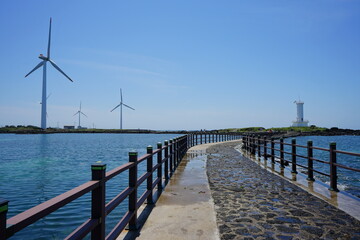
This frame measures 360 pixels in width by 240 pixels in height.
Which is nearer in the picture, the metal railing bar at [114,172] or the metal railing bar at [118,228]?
the metal railing bar at [114,172]

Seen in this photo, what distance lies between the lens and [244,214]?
19.6ft

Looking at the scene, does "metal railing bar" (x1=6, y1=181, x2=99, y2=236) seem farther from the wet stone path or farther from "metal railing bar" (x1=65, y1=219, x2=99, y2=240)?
the wet stone path

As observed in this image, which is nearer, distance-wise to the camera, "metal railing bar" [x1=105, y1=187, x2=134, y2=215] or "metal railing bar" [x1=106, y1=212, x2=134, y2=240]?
"metal railing bar" [x1=105, y1=187, x2=134, y2=215]

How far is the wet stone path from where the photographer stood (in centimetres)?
489

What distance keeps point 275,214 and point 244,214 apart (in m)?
0.65

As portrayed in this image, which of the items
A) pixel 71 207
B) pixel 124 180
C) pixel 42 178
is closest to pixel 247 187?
pixel 71 207

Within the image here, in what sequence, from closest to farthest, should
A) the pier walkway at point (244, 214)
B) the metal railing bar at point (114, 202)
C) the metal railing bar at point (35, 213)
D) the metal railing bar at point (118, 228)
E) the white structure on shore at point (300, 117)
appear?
the metal railing bar at point (35, 213)
the metal railing bar at point (114, 202)
the metal railing bar at point (118, 228)
the pier walkway at point (244, 214)
the white structure on shore at point (300, 117)

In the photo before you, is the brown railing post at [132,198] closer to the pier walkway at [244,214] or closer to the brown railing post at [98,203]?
the pier walkway at [244,214]

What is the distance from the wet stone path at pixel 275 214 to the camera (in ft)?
16.0

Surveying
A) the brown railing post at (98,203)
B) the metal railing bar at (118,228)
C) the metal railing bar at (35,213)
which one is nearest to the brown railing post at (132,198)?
the metal railing bar at (118,228)

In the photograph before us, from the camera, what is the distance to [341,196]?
7.51 meters

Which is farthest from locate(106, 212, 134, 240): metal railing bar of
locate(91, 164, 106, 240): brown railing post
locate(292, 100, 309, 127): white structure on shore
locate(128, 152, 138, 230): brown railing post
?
locate(292, 100, 309, 127): white structure on shore

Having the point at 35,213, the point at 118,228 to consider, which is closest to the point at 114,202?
the point at 118,228

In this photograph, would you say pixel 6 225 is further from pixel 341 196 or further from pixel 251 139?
pixel 251 139
